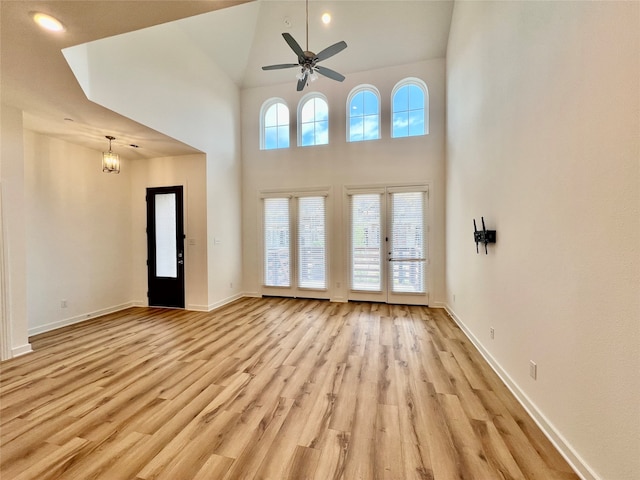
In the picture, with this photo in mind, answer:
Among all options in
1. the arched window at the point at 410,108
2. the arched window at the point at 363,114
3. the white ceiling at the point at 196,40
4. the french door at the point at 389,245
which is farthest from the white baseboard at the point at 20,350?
the arched window at the point at 410,108

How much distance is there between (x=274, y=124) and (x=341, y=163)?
199cm

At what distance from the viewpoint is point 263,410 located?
2146 millimetres

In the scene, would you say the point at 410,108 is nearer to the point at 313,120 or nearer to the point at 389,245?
the point at 313,120

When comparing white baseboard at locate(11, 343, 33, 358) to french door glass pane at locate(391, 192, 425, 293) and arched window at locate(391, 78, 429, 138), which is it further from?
arched window at locate(391, 78, 429, 138)

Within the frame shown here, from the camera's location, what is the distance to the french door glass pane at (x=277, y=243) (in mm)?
6035

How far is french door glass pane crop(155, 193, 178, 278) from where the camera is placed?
5.29 metres

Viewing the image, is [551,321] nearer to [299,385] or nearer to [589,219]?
[589,219]

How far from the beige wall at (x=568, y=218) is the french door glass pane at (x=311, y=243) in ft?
11.1

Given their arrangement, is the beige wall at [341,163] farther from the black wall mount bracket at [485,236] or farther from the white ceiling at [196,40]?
the black wall mount bracket at [485,236]

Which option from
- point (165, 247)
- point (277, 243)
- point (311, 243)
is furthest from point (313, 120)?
point (165, 247)

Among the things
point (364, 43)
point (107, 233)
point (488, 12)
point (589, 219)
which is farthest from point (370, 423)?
point (364, 43)

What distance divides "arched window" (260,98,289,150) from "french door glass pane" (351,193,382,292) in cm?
229

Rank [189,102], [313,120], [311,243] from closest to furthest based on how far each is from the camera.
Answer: [189,102]
[311,243]
[313,120]

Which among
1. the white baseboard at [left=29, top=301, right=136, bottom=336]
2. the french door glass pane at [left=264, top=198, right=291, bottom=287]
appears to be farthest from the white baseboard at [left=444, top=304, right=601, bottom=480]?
the white baseboard at [left=29, top=301, right=136, bottom=336]
